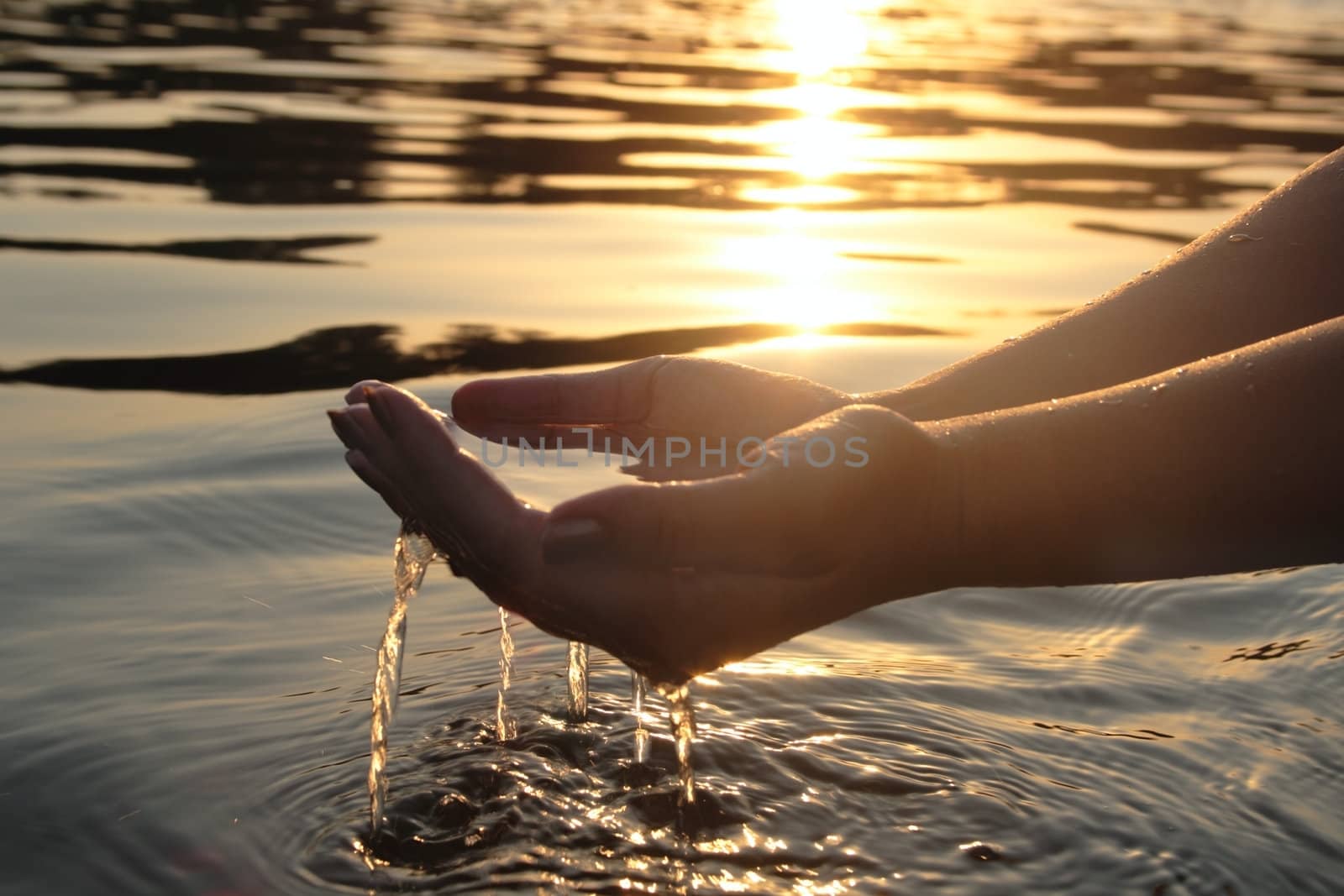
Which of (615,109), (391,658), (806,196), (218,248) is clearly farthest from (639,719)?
(615,109)

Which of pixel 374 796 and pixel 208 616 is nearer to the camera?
pixel 374 796

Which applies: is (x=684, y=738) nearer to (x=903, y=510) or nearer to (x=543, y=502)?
(x=903, y=510)

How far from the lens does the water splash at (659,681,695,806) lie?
239 centimetres

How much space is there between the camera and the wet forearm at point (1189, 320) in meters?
2.86

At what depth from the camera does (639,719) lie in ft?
9.10

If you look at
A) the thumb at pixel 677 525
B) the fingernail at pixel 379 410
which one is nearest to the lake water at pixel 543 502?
the thumb at pixel 677 525

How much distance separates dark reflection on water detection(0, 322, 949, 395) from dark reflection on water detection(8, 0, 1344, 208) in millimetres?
2357

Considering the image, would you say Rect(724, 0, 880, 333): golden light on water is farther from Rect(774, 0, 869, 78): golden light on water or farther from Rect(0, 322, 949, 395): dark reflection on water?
Rect(0, 322, 949, 395): dark reflection on water

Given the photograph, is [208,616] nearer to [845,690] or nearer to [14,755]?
[14,755]

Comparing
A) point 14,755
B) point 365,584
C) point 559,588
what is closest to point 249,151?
point 365,584

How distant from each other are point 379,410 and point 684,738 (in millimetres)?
840

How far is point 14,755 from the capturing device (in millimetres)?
2520

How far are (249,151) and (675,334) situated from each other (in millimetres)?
3909

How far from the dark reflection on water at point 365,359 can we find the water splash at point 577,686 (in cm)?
216
